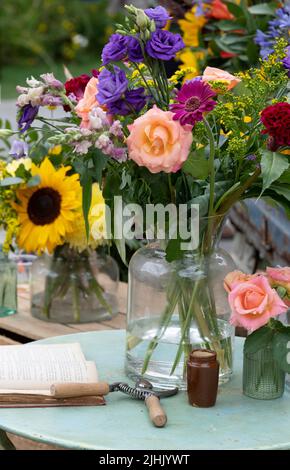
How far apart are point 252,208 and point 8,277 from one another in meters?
1.62

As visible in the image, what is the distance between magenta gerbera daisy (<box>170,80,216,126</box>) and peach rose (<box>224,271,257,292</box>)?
12.3 inches

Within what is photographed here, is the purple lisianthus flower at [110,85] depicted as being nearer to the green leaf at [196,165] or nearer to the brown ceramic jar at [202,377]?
the green leaf at [196,165]

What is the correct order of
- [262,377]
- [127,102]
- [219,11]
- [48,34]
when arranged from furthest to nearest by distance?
[48,34] → [219,11] → [262,377] → [127,102]

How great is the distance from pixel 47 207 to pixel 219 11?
57.7 inches

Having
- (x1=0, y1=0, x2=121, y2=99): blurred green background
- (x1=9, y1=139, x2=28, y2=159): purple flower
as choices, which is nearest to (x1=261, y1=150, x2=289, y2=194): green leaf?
(x1=9, y1=139, x2=28, y2=159): purple flower

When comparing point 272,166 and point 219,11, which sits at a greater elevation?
point 219,11

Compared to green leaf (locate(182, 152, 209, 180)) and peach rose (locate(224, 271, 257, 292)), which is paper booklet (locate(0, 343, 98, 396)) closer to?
peach rose (locate(224, 271, 257, 292))

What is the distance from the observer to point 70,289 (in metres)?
2.67

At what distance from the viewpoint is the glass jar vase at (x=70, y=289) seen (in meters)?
2.66

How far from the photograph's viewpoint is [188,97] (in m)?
1.63

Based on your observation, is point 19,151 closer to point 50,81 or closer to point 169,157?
point 50,81

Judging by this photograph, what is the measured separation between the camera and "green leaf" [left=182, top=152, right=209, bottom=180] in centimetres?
169

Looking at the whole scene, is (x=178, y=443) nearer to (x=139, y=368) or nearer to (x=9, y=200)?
(x=139, y=368)

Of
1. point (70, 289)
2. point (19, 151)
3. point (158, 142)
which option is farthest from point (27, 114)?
point (70, 289)
